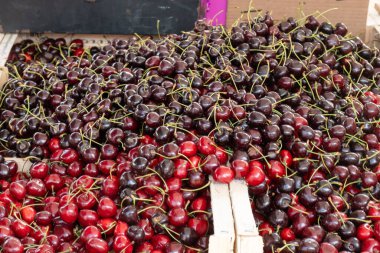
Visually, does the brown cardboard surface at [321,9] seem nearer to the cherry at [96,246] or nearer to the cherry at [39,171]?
the cherry at [39,171]

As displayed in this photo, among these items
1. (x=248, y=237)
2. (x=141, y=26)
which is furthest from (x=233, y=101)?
(x=141, y=26)

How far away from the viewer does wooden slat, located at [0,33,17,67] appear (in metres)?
2.58

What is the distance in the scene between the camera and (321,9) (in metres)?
2.79

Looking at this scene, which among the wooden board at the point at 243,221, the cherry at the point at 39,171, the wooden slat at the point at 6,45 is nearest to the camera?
the wooden board at the point at 243,221

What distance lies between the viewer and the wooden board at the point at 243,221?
52.5 inches

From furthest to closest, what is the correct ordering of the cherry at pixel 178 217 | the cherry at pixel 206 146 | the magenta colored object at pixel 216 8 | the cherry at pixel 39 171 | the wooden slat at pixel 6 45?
1. the magenta colored object at pixel 216 8
2. the wooden slat at pixel 6 45
3. the cherry at pixel 39 171
4. the cherry at pixel 206 146
5. the cherry at pixel 178 217

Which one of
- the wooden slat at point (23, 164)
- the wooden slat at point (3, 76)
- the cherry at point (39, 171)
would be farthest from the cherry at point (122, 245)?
the wooden slat at point (3, 76)

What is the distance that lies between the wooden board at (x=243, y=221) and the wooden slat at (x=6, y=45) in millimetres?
1613

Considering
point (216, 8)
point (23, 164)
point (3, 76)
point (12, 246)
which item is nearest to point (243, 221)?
point (12, 246)

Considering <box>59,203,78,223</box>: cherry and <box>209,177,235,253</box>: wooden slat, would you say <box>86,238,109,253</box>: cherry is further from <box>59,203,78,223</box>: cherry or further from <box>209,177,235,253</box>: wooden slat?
<box>209,177,235,253</box>: wooden slat

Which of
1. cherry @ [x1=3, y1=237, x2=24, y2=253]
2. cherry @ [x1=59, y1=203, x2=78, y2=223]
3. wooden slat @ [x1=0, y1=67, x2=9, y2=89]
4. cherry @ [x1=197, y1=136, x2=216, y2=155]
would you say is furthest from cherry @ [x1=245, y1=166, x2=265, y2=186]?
wooden slat @ [x1=0, y1=67, x2=9, y2=89]

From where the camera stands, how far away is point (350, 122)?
69.7 inches

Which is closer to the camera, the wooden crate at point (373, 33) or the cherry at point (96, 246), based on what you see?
the cherry at point (96, 246)

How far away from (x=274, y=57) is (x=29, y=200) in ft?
3.77
